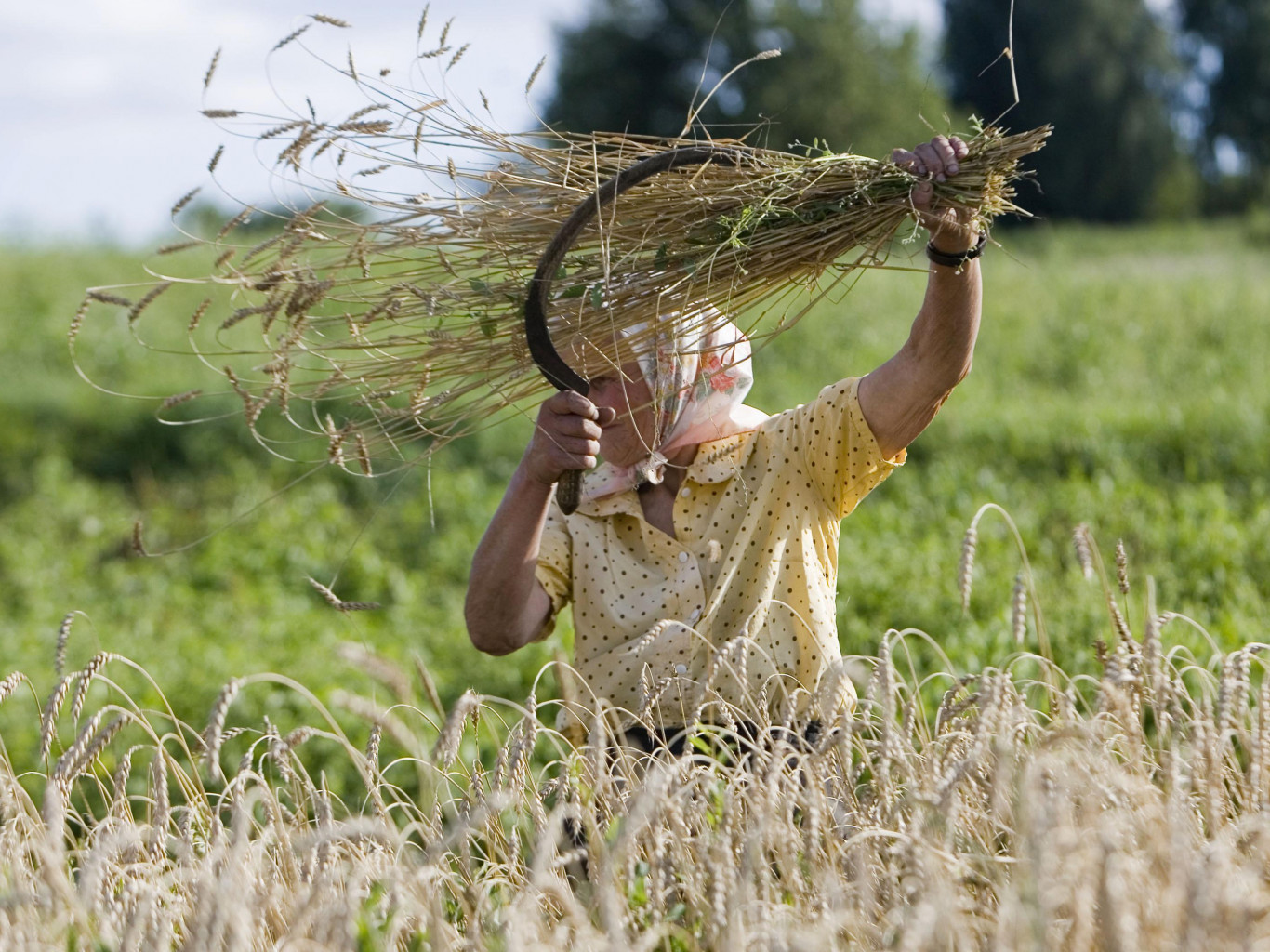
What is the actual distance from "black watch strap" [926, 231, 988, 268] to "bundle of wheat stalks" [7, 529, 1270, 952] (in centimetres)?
52

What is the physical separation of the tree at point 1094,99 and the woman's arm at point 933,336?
99.7 ft

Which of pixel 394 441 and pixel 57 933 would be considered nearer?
pixel 57 933

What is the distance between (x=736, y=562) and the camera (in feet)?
7.75

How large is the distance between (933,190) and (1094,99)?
32241mm

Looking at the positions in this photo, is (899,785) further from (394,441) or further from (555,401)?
(394,441)

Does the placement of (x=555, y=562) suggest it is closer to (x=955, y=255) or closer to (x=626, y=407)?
(x=626, y=407)

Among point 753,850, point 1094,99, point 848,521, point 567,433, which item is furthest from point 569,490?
point 1094,99

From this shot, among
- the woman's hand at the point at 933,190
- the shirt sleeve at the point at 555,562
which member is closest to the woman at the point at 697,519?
the shirt sleeve at the point at 555,562

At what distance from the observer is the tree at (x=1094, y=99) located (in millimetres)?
30891

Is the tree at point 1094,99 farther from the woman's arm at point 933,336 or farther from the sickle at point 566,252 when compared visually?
the sickle at point 566,252

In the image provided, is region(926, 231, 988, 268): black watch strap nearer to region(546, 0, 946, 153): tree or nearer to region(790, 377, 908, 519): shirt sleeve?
region(790, 377, 908, 519): shirt sleeve

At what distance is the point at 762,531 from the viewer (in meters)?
2.39

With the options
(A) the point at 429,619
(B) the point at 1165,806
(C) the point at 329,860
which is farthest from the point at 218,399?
(B) the point at 1165,806

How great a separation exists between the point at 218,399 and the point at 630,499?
6898 mm
